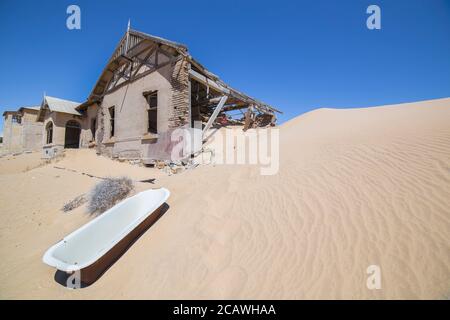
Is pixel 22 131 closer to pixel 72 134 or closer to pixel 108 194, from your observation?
pixel 72 134

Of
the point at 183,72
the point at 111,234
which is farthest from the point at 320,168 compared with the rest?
the point at 183,72

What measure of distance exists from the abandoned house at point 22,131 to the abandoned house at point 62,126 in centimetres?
336

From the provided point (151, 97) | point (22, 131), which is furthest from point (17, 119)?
point (151, 97)

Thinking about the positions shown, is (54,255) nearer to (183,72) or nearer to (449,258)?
(449,258)

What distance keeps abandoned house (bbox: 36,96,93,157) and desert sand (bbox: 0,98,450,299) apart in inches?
532

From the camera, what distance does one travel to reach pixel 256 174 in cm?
458

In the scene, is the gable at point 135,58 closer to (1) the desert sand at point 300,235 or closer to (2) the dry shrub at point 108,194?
(2) the dry shrub at point 108,194

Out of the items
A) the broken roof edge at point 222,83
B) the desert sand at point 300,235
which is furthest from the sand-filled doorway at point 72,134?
the desert sand at point 300,235

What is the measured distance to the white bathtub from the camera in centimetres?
247

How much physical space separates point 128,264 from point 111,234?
1.02 m

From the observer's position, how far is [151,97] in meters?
10.6

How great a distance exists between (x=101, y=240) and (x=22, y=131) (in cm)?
2532

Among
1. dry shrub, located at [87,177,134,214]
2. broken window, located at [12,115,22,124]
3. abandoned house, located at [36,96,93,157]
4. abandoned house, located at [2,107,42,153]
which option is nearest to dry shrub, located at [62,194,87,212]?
dry shrub, located at [87,177,134,214]

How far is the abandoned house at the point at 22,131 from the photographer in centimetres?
1931
